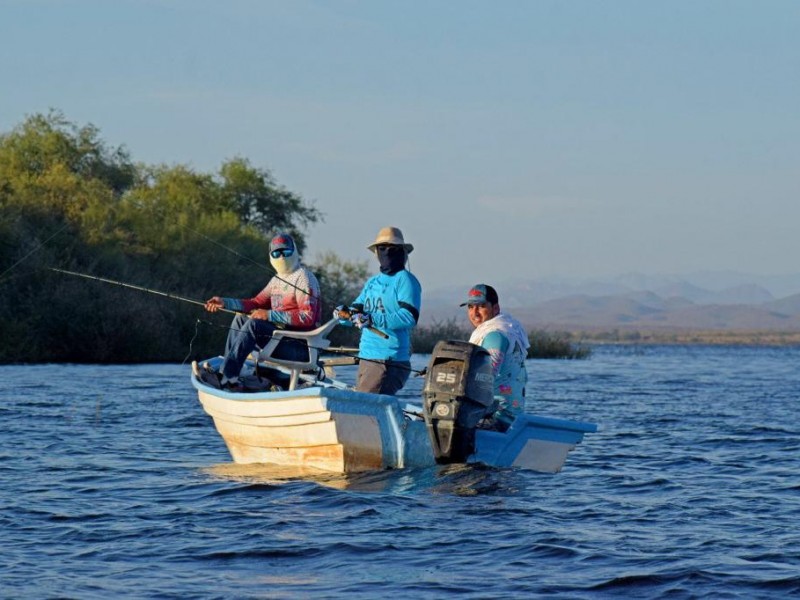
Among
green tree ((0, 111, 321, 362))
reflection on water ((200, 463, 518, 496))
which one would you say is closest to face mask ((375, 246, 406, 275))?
reflection on water ((200, 463, 518, 496))

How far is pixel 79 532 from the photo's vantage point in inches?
324

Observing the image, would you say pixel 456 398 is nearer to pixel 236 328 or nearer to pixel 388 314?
pixel 388 314

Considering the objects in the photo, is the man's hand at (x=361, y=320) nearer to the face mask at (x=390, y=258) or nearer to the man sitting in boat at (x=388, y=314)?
the man sitting in boat at (x=388, y=314)

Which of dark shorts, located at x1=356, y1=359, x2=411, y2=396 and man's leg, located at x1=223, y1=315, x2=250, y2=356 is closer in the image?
dark shorts, located at x1=356, y1=359, x2=411, y2=396

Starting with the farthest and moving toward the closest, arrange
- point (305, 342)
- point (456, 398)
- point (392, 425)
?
point (305, 342) → point (392, 425) → point (456, 398)

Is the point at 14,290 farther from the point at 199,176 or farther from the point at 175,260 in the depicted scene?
the point at 199,176

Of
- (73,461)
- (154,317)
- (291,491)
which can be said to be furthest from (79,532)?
(154,317)

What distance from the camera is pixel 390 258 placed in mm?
10375

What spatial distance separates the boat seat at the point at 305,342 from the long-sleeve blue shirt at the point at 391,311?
0.35 metres

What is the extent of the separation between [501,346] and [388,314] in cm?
92

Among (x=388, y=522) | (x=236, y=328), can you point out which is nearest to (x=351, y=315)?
(x=236, y=328)

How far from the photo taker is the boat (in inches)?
383

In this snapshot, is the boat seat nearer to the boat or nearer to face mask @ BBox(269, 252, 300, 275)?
the boat

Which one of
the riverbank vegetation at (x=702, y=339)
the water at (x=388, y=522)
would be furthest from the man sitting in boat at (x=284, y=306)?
the riverbank vegetation at (x=702, y=339)
